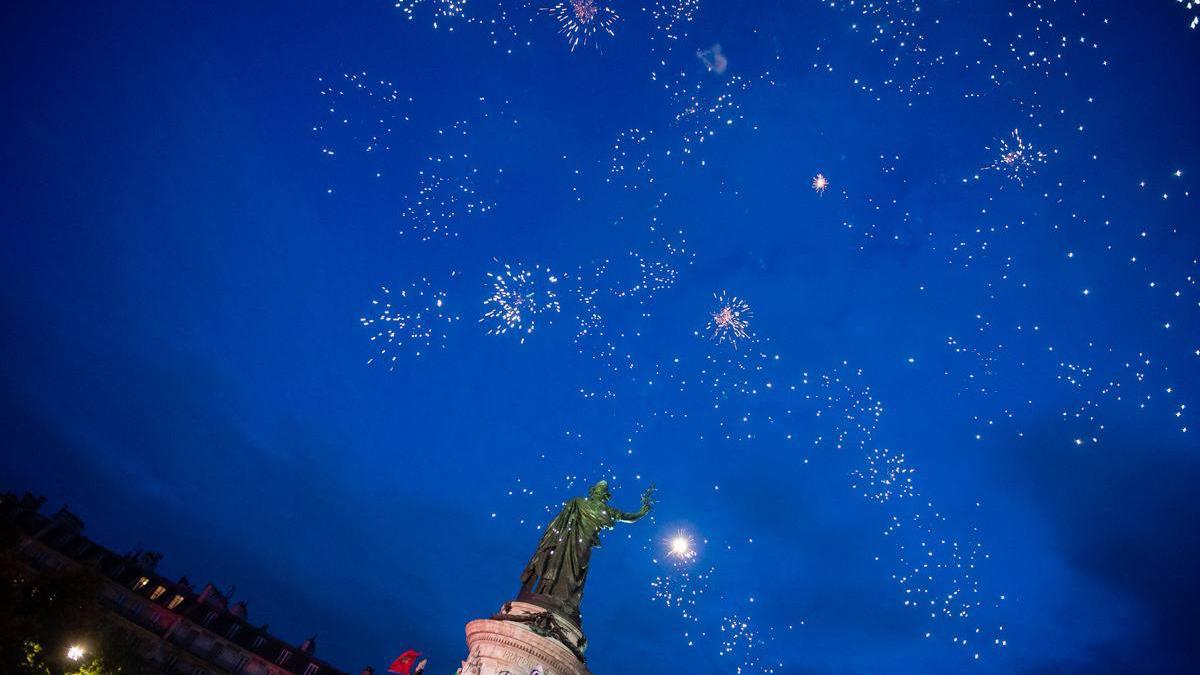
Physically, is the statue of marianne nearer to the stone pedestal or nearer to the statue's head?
the statue's head

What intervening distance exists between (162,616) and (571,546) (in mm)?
49293

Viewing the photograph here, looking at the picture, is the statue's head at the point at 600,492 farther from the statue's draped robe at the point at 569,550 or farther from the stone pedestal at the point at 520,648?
the stone pedestal at the point at 520,648

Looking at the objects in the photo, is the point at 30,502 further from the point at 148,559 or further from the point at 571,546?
the point at 571,546

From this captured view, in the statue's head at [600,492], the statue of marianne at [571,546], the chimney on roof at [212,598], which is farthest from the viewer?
the chimney on roof at [212,598]

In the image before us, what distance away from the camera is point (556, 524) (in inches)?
636

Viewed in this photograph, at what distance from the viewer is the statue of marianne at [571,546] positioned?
48.0 ft

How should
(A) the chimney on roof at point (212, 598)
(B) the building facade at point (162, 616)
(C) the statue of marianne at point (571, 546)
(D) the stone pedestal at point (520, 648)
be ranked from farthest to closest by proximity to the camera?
(A) the chimney on roof at point (212, 598)
(B) the building facade at point (162, 616)
(C) the statue of marianne at point (571, 546)
(D) the stone pedestal at point (520, 648)

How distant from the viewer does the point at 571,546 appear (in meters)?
15.3

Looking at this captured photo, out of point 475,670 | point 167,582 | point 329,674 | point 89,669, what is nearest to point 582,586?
point 475,670

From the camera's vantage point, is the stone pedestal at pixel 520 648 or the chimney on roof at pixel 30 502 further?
the chimney on roof at pixel 30 502

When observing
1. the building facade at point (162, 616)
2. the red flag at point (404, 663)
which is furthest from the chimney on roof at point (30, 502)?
the red flag at point (404, 663)

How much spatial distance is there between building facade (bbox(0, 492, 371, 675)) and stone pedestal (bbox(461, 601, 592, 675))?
46.9 m

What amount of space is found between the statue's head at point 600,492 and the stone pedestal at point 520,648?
4931 mm

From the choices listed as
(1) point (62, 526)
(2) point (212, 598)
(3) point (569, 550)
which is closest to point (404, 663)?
(3) point (569, 550)
